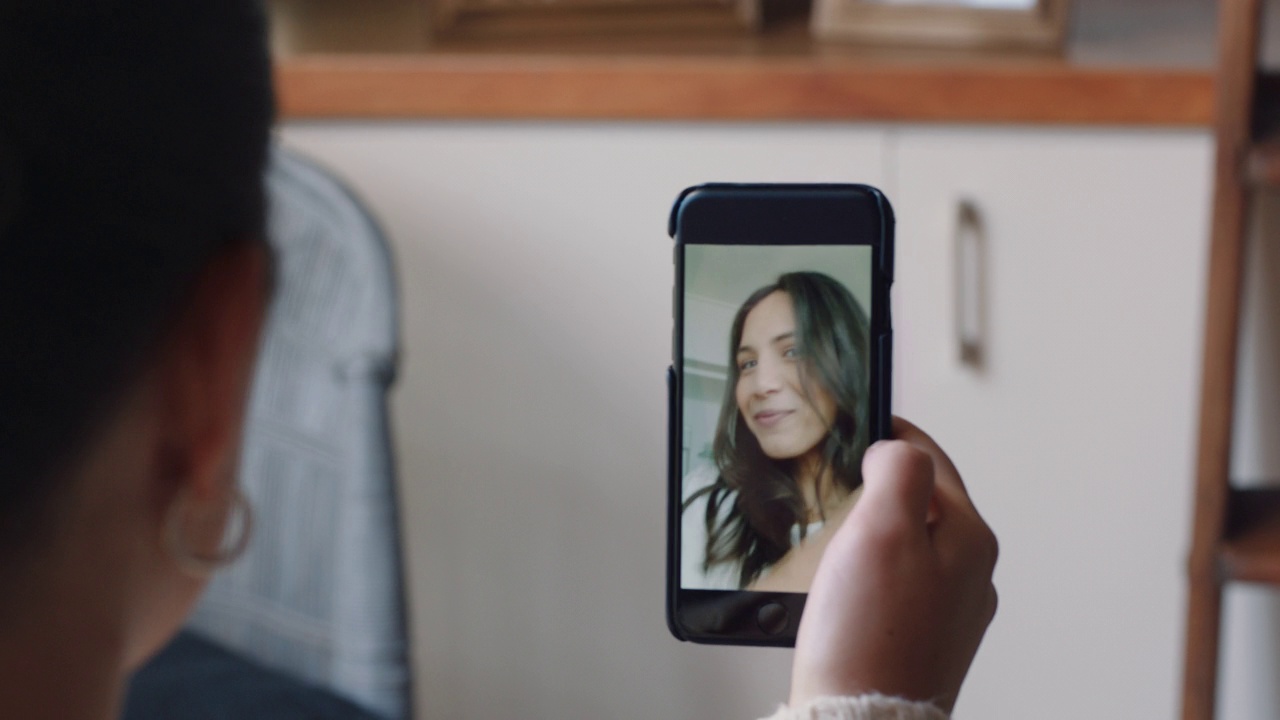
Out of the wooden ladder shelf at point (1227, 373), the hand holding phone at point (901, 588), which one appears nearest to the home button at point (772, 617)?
the hand holding phone at point (901, 588)

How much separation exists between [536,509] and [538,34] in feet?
0.87

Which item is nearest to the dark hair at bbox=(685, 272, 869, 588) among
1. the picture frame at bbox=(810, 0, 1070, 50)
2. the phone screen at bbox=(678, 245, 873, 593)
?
the phone screen at bbox=(678, 245, 873, 593)

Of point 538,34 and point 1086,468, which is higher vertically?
point 538,34

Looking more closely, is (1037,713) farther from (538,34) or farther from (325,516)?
(538,34)

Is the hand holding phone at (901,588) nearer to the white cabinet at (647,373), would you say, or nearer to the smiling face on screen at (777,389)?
the smiling face on screen at (777,389)

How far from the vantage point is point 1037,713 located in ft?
1.83

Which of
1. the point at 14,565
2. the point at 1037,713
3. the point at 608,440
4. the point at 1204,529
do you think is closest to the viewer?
the point at 14,565

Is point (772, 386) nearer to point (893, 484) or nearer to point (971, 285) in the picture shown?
point (893, 484)

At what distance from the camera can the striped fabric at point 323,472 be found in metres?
0.62

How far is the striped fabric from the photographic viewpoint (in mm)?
616

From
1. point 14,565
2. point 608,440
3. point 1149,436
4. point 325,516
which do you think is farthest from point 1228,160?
point 14,565

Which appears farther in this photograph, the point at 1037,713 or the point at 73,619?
the point at 1037,713

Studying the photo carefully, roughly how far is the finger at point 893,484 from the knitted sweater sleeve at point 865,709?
27 mm

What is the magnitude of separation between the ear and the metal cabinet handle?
455mm
